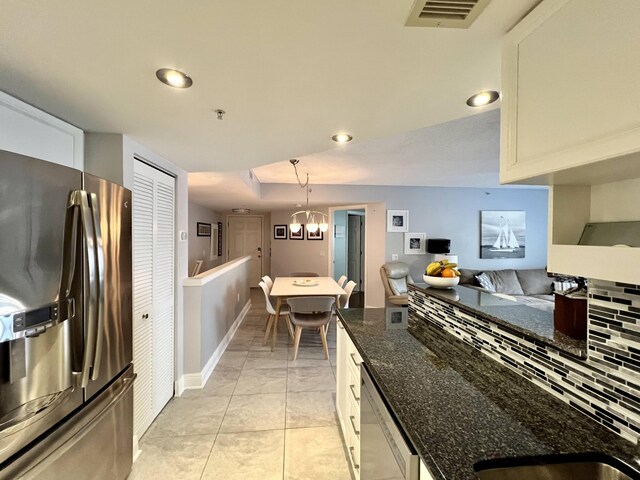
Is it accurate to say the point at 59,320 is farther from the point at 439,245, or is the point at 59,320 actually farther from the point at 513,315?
the point at 439,245

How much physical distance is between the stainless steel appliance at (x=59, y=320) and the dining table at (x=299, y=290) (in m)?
2.22

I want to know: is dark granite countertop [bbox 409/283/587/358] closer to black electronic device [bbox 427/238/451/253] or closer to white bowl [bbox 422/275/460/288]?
white bowl [bbox 422/275/460/288]

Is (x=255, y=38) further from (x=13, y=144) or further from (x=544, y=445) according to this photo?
(x=544, y=445)

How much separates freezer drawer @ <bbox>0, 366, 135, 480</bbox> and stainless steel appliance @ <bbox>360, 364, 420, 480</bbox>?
1.21 m

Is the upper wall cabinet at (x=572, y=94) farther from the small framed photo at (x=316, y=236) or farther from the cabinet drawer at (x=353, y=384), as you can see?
the small framed photo at (x=316, y=236)

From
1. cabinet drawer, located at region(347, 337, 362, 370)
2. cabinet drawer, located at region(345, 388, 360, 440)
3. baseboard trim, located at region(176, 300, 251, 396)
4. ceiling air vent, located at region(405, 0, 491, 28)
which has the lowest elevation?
baseboard trim, located at region(176, 300, 251, 396)

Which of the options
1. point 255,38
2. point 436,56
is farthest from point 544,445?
point 255,38

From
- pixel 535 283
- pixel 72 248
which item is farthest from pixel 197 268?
pixel 535 283

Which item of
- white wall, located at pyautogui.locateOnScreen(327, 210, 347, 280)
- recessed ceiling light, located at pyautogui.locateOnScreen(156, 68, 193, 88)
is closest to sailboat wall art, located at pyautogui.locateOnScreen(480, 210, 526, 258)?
white wall, located at pyautogui.locateOnScreen(327, 210, 347, 280)

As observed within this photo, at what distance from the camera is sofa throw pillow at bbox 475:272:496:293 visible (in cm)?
484

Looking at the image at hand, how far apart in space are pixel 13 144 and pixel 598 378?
2337 mm

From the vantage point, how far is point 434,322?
6.14 feet

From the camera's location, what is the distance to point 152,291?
2.15m

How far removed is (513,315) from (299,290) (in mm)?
2896
